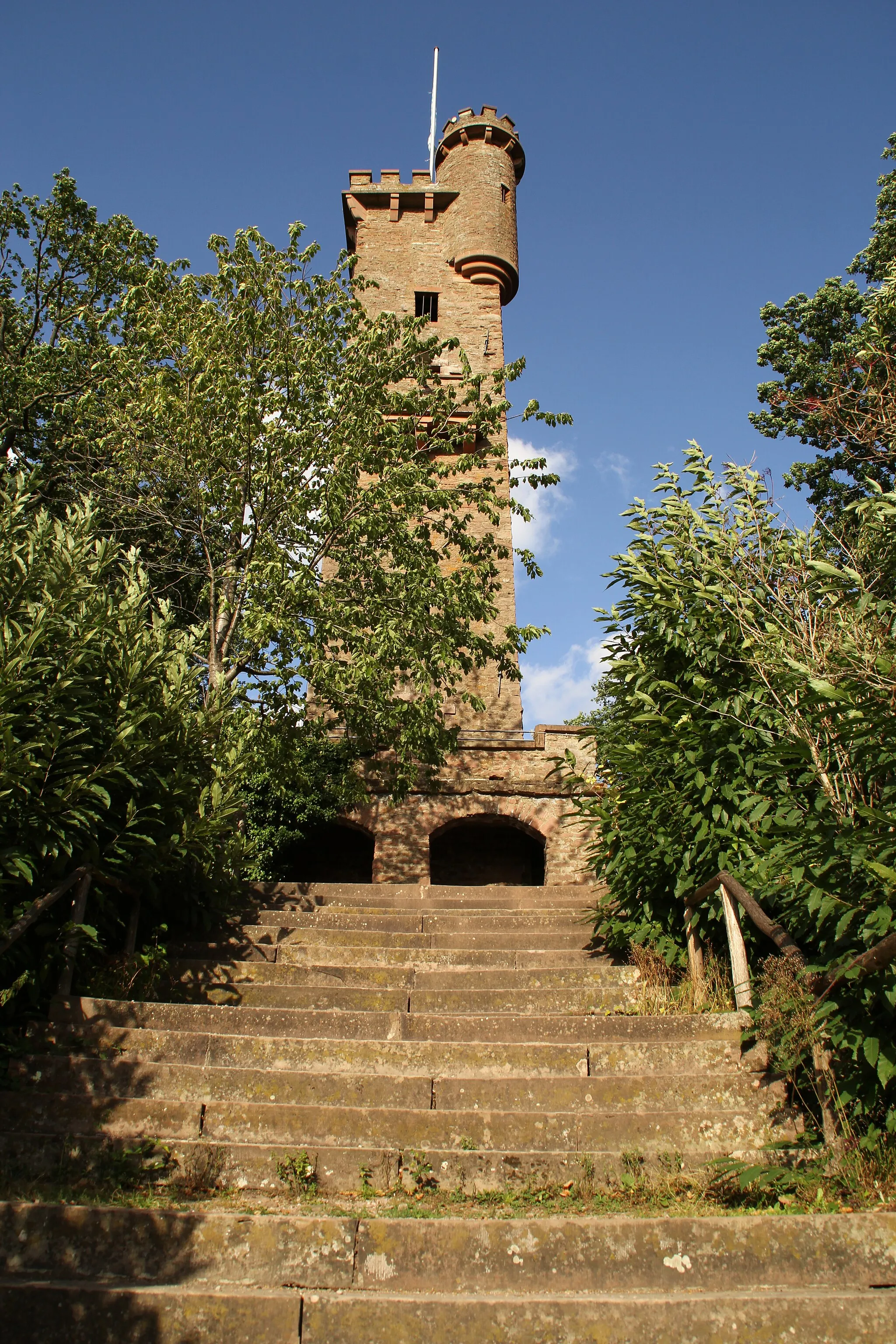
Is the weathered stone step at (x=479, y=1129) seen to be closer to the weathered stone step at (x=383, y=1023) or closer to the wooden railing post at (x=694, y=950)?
the weathered stone step at (x=383, y=1023)

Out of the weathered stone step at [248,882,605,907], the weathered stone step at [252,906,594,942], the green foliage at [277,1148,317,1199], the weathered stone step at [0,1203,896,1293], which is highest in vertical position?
the weathered stone step at [248,882,605,907]

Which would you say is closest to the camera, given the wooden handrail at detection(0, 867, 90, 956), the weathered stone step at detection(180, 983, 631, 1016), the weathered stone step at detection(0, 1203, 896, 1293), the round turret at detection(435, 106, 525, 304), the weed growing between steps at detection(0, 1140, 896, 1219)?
the weathered stone step at detection(0, 1203, 896, 1293)

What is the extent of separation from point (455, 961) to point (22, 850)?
3.04 m

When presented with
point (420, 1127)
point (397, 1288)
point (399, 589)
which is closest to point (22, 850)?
point (420, 1127)

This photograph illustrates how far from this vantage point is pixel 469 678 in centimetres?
1579

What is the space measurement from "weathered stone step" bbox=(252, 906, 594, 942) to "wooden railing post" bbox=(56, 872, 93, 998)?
211 cm

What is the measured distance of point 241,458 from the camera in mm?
9961

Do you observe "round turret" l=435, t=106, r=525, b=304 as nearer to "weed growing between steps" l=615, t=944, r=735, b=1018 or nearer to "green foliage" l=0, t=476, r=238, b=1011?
"green foliage" l=0, t=476, r=238, b=1011

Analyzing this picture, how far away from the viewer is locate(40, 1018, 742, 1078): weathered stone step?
14.8 ft

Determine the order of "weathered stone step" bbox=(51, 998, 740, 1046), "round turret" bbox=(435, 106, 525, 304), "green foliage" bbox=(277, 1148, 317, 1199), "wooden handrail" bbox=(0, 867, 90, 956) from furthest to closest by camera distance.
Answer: "round turret" bbox=(435, 106, 525, 304)
"weathered stone step" bbox=(51, 998, 740, 1046)
"wooden handrail" bbox=(0, 867, 90, 956)
"green foliage" bbox=(277, 1148, 317, 1199)

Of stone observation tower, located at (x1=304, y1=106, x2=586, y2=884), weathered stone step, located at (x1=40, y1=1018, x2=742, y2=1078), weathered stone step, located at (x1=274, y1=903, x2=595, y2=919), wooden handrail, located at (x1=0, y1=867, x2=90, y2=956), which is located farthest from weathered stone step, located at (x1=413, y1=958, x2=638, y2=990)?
stone observation tower, located at (x1=304, y1=106, x2=586, y2=884)

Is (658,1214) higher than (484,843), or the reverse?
(484,843)

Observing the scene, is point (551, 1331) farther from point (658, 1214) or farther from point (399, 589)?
point (399, 589)

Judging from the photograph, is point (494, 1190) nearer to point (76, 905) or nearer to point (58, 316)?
point (76, 905)
